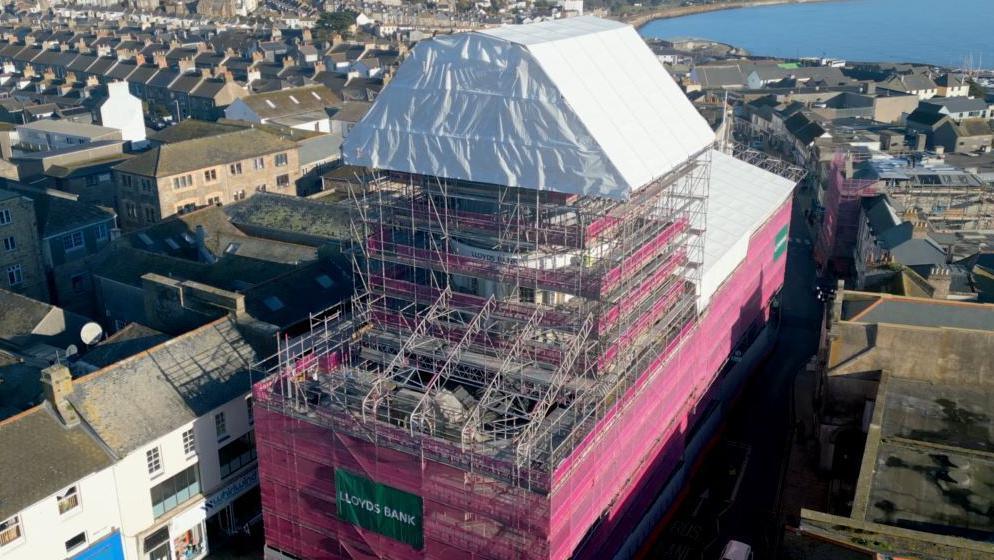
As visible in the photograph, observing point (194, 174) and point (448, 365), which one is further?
point (194, 174)

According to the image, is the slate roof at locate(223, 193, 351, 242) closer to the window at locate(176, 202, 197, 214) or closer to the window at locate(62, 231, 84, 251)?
the window at locate(176, 202, 197, 214)

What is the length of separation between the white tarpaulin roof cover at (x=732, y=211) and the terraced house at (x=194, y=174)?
A: 105ft

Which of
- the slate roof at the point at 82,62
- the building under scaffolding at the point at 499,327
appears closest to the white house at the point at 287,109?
the slate roof at the point at 82,62

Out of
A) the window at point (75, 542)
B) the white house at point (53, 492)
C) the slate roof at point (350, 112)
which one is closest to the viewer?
the white house at point (53, 492)

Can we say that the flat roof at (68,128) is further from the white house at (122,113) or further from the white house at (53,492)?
the white house at (53,492)

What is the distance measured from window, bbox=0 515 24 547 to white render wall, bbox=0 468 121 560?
11cm

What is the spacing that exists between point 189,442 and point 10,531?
625cm

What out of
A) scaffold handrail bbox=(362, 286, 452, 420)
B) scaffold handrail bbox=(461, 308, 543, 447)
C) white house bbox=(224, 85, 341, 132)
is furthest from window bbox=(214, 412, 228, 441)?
white house bbox=(224, 85, 341, 132)

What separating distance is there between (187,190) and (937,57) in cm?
18364

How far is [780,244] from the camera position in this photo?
2007 inches

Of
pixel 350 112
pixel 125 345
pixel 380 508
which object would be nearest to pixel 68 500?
pixel 125 345

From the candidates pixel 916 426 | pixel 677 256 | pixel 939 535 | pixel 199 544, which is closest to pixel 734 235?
pixel 677 256

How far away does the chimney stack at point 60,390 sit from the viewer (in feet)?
91.2

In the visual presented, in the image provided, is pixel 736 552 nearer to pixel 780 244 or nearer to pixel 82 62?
pixel 780 244
